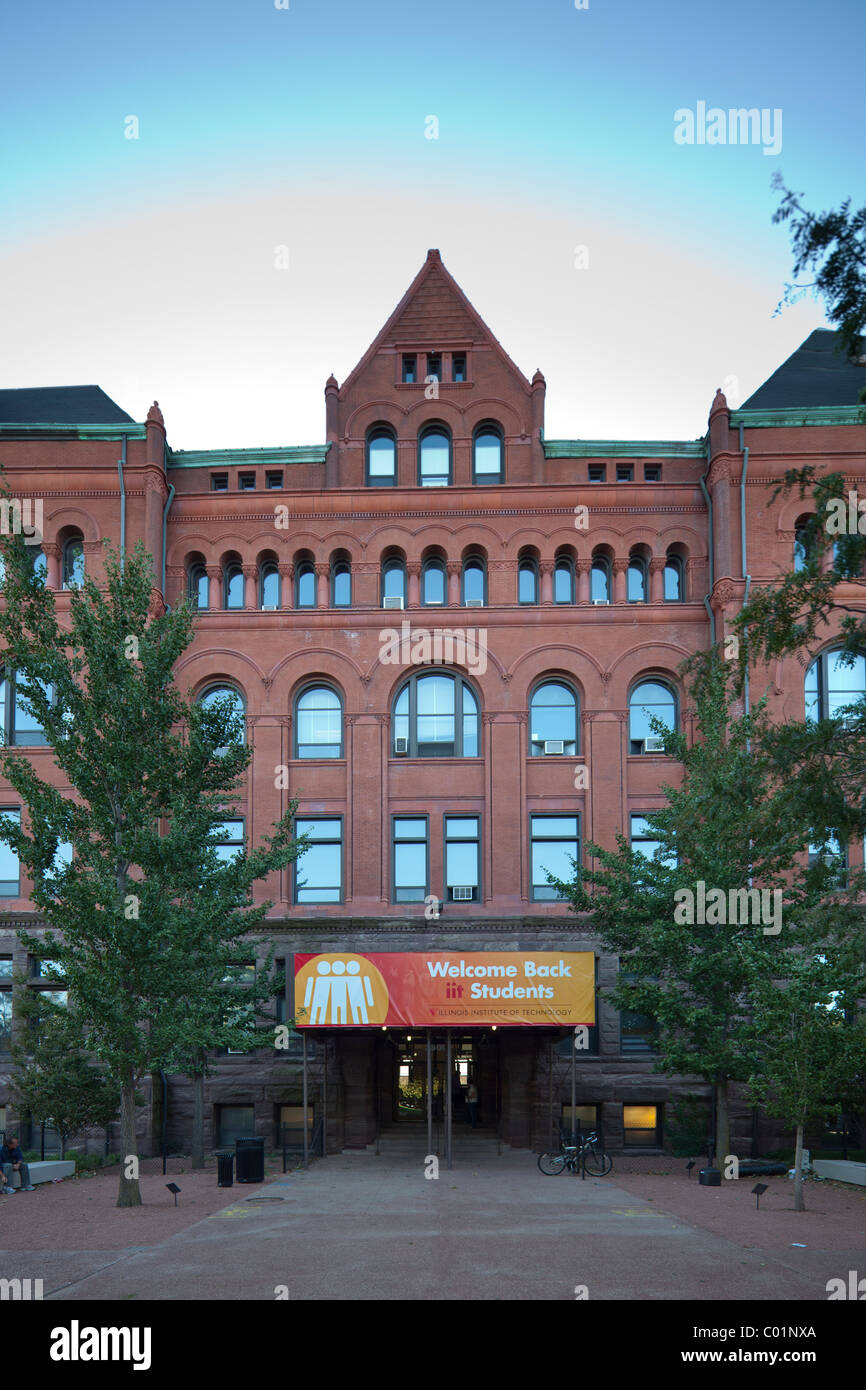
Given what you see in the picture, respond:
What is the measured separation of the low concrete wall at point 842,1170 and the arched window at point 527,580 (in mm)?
17317

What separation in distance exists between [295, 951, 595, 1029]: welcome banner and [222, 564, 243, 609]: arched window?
12742mm

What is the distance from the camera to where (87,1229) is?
2023 cm

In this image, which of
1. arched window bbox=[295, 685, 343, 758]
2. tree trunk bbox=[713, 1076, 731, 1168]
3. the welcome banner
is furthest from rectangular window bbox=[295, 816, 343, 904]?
tree trunk bbox=[713, 1076, 731, 1168]

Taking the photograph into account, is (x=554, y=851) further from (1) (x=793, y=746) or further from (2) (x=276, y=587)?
(1) (x=793, y=746)

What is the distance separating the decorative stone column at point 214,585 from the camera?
122 ft

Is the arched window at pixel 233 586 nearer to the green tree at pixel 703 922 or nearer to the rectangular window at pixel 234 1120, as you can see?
the green tree at pixel 703 922

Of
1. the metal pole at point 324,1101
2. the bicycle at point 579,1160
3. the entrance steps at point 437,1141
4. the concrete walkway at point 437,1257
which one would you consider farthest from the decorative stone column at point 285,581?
the concrete walkway at point 437,1257

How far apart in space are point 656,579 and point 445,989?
1438 cm

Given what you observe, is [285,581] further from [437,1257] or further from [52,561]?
[437,1257]

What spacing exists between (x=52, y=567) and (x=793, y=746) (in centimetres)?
2659

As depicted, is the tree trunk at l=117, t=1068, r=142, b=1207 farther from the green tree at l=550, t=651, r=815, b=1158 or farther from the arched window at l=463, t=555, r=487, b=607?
the arched window at l=463, t=555, r=487, b=607

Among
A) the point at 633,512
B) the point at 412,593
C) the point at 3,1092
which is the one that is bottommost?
the point at 3,1092

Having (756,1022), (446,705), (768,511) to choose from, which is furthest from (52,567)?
(756,1022)

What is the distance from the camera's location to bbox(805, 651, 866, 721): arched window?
35750 mm
